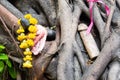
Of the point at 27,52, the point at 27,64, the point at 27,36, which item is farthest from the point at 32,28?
the point at 27,64

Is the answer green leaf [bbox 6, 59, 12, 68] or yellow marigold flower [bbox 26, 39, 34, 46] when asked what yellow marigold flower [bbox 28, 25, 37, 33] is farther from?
green leaf [bbox 6, 59, 12, 68]

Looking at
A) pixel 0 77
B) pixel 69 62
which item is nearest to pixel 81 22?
pixel 69 62

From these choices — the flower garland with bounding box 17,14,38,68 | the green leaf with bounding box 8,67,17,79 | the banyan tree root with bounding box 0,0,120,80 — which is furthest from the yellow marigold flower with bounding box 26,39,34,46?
the green leaf with bounding box 8,67,17,79

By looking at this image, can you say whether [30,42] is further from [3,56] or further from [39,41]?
[3,56]

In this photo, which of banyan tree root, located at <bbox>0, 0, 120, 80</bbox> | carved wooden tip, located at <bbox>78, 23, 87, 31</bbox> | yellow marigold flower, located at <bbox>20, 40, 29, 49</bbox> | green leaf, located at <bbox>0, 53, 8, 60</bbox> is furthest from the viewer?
carved wooden tip, located at <bbox>78, 23, 87, 31</bbox>

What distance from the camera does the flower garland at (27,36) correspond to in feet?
8.07

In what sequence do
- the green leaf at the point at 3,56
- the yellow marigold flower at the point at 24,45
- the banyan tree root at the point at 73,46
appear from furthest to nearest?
the green leaf at the point at 3,56, the yellow marigold flower at the point at 24,45, the banyan tree root at the point at 73,46

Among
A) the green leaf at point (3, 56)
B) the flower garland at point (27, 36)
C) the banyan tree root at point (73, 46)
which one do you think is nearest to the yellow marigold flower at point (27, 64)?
the flower garland at point (27, 36)

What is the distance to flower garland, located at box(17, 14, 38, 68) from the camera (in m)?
2.46

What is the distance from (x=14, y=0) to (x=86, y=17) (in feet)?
2.72

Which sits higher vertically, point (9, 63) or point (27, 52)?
point (27, 52)

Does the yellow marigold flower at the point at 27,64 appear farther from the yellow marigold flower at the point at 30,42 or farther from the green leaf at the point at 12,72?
the green leaf at the point at 12,72

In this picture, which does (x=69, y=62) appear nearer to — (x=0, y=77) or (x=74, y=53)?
(x=74, y=53)

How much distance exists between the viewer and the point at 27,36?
98.7 inches
